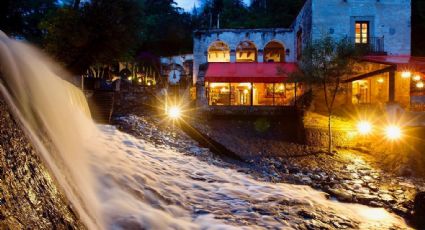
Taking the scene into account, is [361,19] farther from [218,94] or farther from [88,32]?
[88,32]

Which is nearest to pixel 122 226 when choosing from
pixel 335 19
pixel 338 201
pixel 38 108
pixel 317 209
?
pixel 38 108

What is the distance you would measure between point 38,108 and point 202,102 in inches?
506

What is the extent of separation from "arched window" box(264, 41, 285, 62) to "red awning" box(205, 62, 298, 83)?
5551mm

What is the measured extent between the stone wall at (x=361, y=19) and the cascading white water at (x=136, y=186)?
1509 cm

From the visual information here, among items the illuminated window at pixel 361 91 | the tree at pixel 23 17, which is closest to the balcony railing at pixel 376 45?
the illuminated window at pixel 361 91

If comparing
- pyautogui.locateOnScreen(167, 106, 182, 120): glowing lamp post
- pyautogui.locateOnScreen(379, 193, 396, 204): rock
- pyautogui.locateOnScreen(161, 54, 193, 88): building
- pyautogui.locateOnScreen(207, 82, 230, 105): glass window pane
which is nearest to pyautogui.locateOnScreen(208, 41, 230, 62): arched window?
pyautogui.locateOnScreen(207, 82, 230, 105): glass window pane

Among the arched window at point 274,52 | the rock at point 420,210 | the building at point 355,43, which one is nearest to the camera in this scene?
the rock at point 420,210

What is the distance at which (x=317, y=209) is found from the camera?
754 centimetres

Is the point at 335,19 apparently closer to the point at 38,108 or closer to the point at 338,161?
the point at 338,161

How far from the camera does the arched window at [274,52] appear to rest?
29.4m

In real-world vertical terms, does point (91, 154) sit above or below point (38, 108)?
below

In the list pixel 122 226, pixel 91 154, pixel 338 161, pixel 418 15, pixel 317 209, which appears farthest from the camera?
pixel 418 15

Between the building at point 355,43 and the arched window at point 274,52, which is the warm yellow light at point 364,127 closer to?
the building at point 355,43

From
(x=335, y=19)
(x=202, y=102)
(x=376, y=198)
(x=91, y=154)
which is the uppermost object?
(x=335, y=19)
